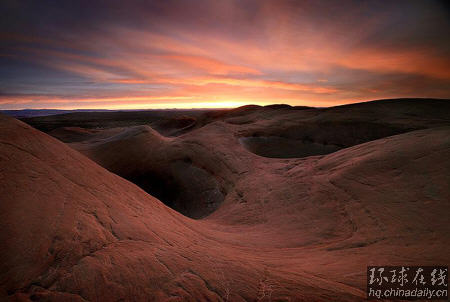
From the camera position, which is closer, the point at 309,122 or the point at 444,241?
the point at 444,241

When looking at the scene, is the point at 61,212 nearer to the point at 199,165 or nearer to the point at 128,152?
the point at 199,165

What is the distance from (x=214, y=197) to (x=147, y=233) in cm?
671

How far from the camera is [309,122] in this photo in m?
17.5

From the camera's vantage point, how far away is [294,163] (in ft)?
33.7

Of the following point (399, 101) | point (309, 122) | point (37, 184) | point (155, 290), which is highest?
point (399, 101)

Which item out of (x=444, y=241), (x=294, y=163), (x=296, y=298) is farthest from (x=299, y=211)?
(x=294, y=163)

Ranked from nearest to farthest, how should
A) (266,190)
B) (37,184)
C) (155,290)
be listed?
(155,290) < (37,184) < (266,190)

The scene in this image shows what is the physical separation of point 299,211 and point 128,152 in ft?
39.2

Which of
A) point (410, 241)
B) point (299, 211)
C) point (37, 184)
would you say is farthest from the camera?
point (299, 211)

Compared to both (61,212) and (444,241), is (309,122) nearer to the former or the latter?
(444,241)

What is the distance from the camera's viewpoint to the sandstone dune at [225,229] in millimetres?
2018

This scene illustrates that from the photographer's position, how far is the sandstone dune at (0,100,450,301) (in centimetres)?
202

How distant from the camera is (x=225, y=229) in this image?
5.77 m

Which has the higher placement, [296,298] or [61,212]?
[61,212]
